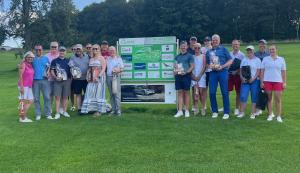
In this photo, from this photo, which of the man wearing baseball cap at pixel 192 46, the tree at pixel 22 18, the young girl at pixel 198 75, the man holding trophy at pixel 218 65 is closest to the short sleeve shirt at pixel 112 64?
the man wearing baseball cap at pixel 192 46

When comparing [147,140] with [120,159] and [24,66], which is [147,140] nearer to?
[120,159]

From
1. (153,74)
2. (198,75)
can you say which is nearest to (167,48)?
(153,74)

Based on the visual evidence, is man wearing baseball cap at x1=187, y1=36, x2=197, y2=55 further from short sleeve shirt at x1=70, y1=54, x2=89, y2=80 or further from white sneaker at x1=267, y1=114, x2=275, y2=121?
short sleeve shirt at x1=70, y1=54, x2=89, y2=80

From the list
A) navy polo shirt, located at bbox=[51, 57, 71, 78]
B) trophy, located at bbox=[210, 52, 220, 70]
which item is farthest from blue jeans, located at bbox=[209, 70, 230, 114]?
navy polo shirt, located at bbox=[51, 57, 71, 78]

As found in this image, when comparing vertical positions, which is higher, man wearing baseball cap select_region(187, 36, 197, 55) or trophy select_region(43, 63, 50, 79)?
man wearing baseball cap select_region(187, 36, 197, 55)

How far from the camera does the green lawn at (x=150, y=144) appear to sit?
7.25 meters

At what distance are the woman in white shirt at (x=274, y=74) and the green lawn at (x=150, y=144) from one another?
0.72m

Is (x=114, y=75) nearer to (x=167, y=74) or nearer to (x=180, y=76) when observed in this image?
(x=167, y=74)

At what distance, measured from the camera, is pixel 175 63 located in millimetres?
11719

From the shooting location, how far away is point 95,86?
38.7 feet

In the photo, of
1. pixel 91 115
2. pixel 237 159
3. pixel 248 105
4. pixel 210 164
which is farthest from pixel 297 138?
pixel 91 115

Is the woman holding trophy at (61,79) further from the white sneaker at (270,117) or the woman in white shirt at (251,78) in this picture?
the white sneaker at (270,117)

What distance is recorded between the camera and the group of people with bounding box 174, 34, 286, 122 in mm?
10609

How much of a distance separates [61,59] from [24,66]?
114cm
